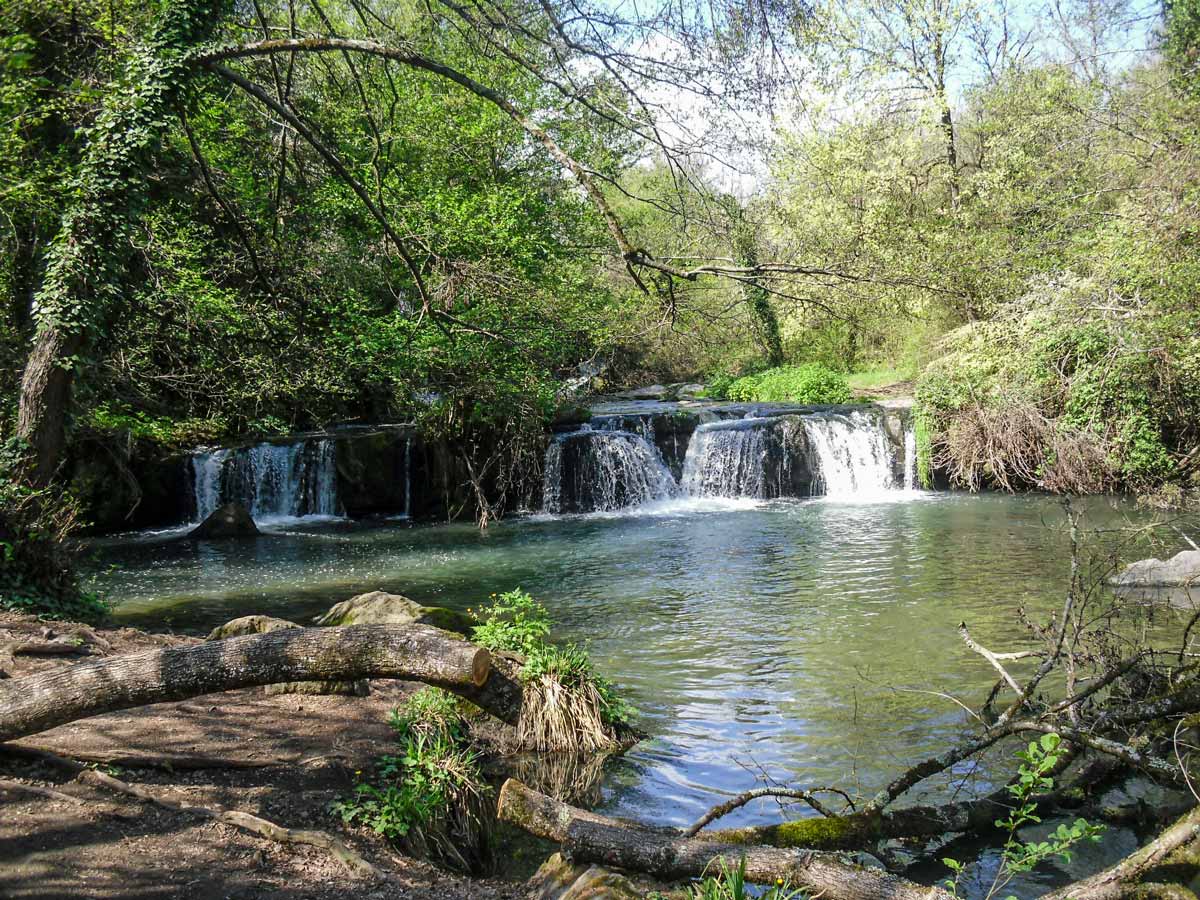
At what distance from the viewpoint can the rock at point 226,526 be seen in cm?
1592

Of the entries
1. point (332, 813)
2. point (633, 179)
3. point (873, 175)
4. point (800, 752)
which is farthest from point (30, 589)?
point (633, 179)

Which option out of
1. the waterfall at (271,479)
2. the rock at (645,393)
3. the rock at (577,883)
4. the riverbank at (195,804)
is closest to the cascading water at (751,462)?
the rock at (645,393)

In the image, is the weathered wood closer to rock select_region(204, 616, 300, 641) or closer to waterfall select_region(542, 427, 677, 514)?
rock select_region(204, 616, 300, 641)

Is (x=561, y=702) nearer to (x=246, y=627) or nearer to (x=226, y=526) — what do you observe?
(x=246, y=627)

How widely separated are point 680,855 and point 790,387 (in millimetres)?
21371

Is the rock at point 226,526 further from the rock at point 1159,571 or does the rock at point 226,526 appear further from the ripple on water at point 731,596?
the rock at point 1159,571

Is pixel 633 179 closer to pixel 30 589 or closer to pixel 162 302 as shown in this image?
pixel 162 302

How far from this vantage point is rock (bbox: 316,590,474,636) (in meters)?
7.09

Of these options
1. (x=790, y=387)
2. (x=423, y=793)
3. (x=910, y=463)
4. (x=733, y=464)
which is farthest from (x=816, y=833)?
(x=790, y=387)

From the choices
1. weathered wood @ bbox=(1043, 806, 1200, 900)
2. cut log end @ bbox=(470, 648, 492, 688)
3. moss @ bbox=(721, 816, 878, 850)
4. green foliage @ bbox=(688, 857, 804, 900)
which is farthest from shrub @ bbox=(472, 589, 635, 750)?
weathered wood @ bbox=(1043, 806, 1200, 900)

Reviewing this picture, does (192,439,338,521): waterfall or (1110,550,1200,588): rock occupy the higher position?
(192,439,338,521): waterfall

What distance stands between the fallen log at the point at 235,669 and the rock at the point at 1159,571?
855cm

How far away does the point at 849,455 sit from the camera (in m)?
19.6

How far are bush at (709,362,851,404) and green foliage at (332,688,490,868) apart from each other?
1937 centimetres
